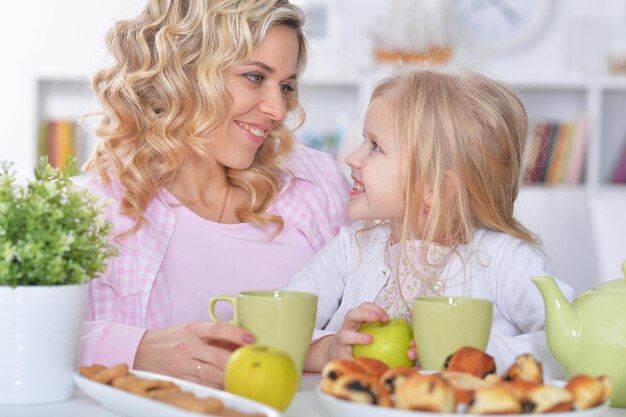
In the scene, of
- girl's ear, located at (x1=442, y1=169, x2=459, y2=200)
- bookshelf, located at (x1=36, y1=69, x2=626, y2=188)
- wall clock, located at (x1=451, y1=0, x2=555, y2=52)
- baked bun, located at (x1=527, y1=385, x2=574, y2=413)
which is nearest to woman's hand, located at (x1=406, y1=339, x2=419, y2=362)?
baked bun, located at (x1=527, y1=385, x2=574, y2=413)

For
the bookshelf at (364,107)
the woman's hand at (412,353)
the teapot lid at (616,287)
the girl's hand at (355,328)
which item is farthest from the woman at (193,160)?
the bookshelf at (364,107)

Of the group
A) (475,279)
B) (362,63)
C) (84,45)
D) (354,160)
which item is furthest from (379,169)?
(84,45)

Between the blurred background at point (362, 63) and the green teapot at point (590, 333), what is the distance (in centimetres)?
296

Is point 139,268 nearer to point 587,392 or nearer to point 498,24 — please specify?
point 587,392

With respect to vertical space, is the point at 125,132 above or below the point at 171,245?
above

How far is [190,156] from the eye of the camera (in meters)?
2.08

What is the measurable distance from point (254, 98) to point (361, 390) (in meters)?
1.11

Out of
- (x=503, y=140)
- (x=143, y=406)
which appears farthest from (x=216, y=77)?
(x=143, y=406)

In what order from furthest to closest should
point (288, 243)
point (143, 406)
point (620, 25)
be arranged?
point (620, 25) < point (288, 243) < point (143, 406)

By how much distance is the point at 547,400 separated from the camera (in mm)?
929

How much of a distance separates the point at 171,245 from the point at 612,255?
138 centimetres

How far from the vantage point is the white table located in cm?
108

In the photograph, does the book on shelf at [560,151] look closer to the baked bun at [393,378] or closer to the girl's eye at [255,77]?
the girl's eye at [255,77]

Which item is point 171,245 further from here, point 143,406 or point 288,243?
point 143,406
